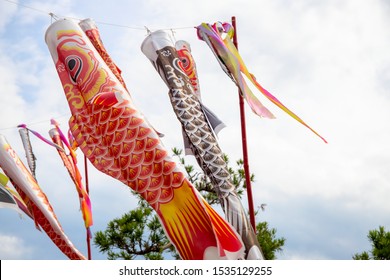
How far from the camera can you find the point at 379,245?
624cm

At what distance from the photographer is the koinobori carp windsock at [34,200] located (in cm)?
629

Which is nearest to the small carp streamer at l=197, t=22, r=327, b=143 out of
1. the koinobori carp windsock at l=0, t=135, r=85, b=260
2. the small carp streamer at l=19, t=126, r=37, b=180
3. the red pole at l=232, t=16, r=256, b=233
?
the red pole at l=232, t=16, r=256, b=233

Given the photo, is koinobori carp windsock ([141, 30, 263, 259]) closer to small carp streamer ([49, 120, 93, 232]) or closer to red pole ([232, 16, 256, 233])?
red pole ([232, 16, 256, 233])

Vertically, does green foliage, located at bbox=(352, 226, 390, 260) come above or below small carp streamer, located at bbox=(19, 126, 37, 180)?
below

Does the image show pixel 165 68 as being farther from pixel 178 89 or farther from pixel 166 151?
pixel 166 151

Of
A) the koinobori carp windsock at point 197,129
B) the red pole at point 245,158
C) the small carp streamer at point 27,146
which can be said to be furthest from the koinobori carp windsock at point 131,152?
the small carp streamer at point 27,146

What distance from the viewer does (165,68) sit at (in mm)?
4359

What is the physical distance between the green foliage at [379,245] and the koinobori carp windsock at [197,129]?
2.85m

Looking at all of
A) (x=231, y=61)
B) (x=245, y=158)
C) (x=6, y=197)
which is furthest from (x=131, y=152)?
(x=6, y=197)

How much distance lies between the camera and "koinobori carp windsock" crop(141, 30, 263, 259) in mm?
3867

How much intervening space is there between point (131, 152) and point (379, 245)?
11.9 ft

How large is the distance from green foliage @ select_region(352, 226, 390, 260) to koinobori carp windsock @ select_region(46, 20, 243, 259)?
3.06 meters

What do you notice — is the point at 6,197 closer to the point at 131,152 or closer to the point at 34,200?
the point at 34,200

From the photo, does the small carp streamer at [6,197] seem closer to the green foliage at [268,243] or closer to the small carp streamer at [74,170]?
the small carp streamer at [74,170]
